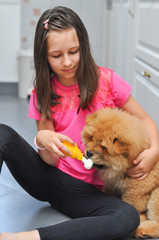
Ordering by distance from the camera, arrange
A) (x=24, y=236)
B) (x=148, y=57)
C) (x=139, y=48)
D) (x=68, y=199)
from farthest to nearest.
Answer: (x=139, y=48) < (x=148, y=57) < (x=68, y=199) < (x=24, y=236)

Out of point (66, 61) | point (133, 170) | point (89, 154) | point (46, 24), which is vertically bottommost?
point (133, 170)

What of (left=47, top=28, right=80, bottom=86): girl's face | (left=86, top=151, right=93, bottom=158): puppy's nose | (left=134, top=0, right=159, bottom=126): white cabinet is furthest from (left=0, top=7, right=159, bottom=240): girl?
(left=134, top=0, right=159, bottom=126): white cabinet

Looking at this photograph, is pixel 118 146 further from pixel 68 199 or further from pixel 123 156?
pixel 68 199

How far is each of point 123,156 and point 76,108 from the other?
33cm

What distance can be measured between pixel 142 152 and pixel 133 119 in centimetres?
12

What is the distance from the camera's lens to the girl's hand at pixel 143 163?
133 centimetres

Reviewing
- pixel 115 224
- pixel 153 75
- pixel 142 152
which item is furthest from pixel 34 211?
pixel 153 75

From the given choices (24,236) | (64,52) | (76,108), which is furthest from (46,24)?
(24,236)

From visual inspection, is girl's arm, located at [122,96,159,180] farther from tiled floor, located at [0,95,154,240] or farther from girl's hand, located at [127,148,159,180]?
tiled floor, located at [0,95,154,240]

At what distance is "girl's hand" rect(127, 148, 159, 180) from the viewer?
1.33 metres

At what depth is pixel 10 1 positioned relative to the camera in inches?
158

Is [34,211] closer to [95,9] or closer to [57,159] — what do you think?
[57,159]

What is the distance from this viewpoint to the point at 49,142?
133 centimetres

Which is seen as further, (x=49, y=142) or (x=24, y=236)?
(x=49, y=142)
